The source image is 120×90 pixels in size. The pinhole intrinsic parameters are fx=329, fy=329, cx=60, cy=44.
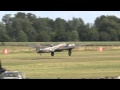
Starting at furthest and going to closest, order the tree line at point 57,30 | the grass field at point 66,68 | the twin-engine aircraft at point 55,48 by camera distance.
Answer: the tree line at point 57,30 < the twin-engine aircraft at point 55,48 < the grass field at point 66,68

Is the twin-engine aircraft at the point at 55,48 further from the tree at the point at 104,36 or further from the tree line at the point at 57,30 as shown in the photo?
the tree at the point at 104,36

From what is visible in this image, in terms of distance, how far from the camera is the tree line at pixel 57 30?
45.3 metres

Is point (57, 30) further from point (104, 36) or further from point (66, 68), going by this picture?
point (66, 68)

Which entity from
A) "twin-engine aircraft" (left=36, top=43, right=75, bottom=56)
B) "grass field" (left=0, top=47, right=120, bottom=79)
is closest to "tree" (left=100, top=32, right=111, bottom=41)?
"twin-engine aircraft" (left=36, top=43, right=75, bottom=56)

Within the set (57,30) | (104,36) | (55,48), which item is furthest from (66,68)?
(104,36)

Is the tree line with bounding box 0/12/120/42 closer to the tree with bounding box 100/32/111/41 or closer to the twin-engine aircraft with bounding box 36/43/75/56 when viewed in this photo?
the tree with bounding box 100/32/111/41

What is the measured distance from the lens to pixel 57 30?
4650cm

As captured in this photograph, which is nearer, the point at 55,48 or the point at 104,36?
the point at 55,48

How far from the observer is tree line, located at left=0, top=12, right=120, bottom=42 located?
45.3 meters

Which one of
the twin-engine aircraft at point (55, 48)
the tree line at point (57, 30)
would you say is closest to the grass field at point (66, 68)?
the twin-engine aircraft at point (55, 48)

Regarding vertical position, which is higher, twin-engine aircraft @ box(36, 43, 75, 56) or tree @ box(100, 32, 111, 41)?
tree @ box(100, 32, 111, 41)
